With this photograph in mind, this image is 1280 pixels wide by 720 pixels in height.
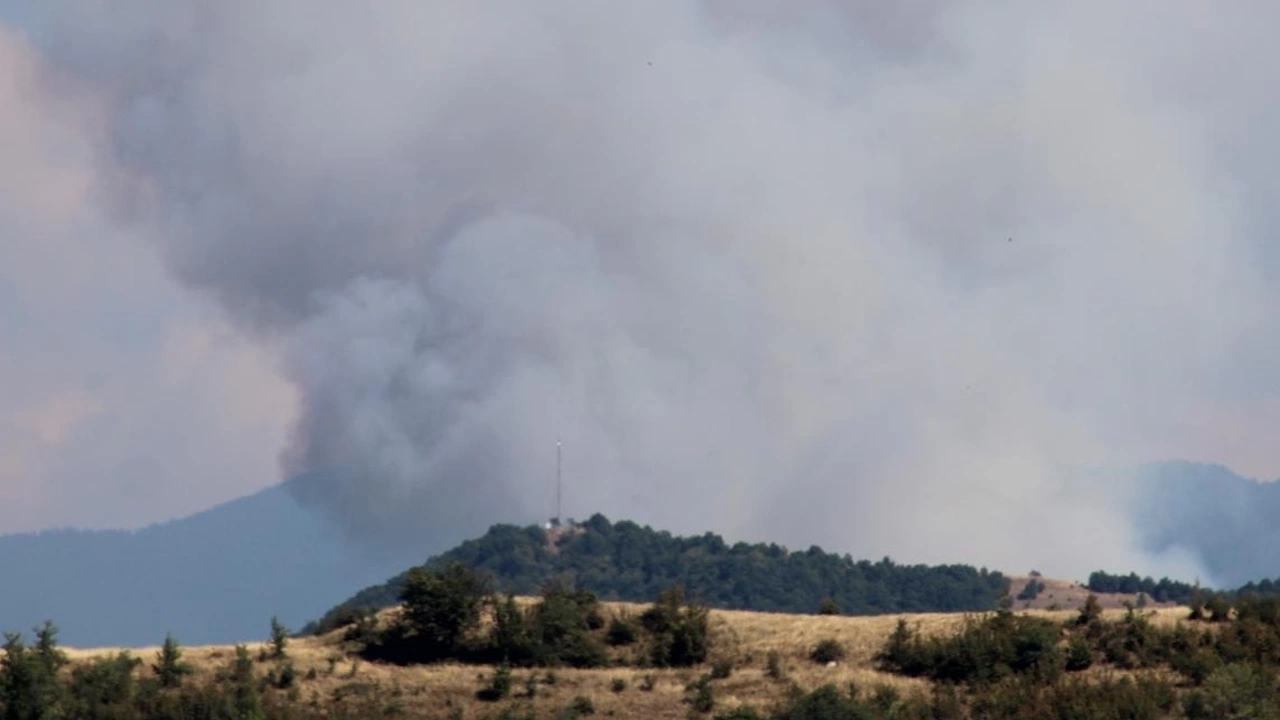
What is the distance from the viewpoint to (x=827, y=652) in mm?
106812

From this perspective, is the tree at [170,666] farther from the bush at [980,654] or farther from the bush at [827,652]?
the bush at [980,654]

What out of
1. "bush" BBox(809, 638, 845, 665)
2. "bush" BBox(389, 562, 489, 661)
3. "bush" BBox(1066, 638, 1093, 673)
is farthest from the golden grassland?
"bush" BBox(1066, 638, 1093, 673)

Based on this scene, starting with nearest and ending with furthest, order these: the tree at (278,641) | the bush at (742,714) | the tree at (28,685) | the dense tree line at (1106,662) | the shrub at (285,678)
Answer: the tree at (28,685)
the bush at (742,714)
the dense tree line at (1106,662)
the shrub at (285,678)
the tree at (278,641)

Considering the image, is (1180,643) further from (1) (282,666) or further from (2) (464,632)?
(1) (282,666)

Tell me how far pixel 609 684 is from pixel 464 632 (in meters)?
9.97

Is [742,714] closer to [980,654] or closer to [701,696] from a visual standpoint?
[701,696]

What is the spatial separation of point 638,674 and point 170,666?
71.9 feet

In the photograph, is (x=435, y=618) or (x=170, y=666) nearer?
(x=170, y=666)

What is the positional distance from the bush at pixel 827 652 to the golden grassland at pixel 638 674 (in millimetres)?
339

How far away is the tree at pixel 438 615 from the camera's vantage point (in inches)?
4345

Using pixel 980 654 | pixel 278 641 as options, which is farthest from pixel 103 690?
pixel 980 654

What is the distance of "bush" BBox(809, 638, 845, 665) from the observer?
349 ft

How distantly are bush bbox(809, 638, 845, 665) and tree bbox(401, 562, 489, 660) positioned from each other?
1723 cm

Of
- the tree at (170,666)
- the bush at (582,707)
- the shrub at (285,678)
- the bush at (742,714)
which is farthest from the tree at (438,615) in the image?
the bush at (742,714)
